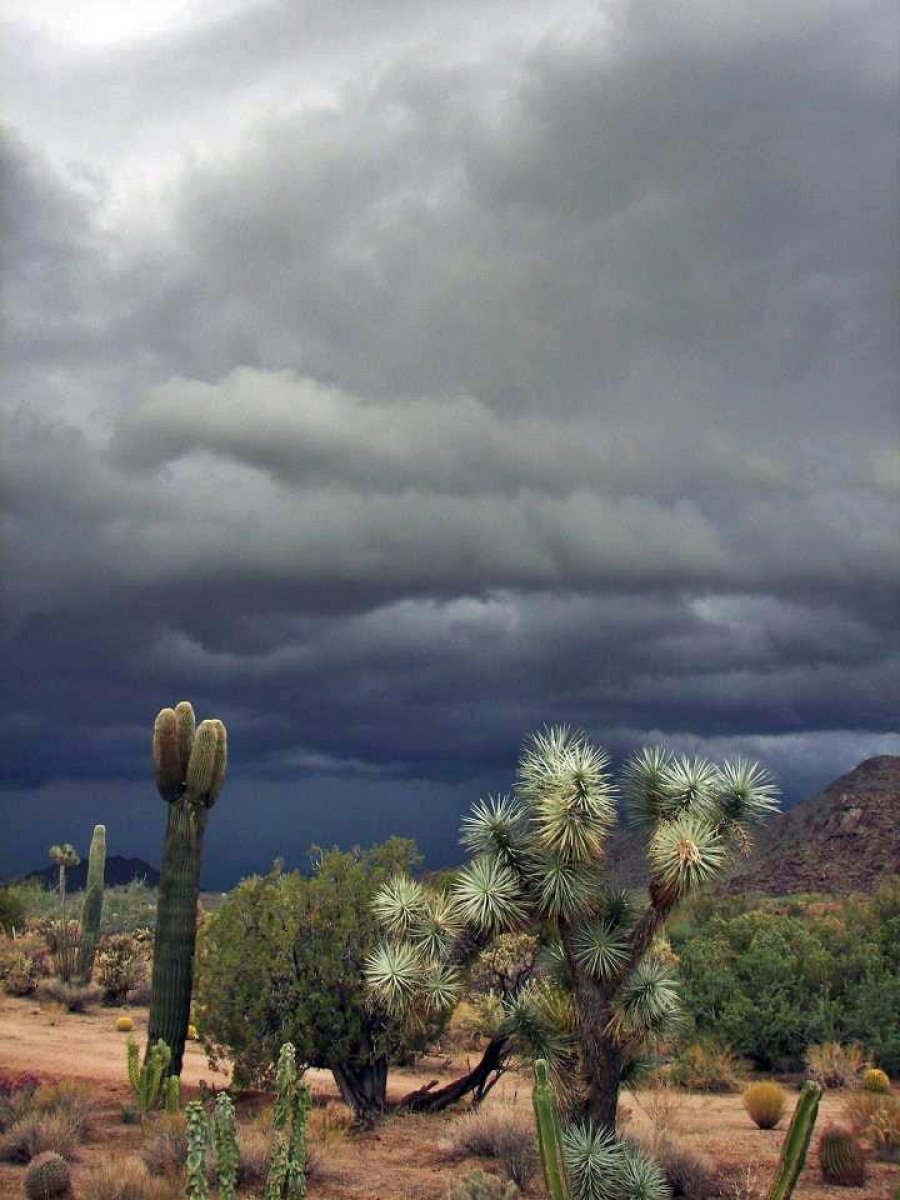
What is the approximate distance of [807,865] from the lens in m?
70.6

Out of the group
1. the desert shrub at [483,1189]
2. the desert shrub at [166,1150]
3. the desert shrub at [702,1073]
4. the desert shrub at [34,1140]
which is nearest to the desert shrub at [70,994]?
the desert shrub at [702,1073]

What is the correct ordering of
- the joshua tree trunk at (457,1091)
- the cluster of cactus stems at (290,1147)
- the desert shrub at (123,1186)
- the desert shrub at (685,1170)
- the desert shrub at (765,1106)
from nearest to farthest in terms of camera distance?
the cluster of cactus stems at (290,1147) < the desert shrub at (123,1186) < the desert shrub at (685,1170) < the joshua tree trunk at (457,1091) < the desert shrub at (765,1106)

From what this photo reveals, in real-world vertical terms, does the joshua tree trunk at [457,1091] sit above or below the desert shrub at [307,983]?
below

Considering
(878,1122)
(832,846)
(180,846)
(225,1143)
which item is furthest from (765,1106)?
(832,846)

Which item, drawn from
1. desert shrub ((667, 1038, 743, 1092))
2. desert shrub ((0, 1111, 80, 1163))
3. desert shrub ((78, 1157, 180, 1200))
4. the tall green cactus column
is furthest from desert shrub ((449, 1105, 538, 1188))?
desert shrub ((667, 1038, 743, 1092))

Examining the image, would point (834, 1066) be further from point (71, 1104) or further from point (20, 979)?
point (20, 979)

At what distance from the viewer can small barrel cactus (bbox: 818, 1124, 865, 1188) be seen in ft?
52.4

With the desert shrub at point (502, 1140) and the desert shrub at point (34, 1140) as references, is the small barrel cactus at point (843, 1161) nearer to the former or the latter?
the desert shrub at point (502, 1140)

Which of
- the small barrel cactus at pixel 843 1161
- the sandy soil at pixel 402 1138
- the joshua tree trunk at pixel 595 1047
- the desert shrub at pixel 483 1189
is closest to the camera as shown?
the desert shrub at pixel 483 1189

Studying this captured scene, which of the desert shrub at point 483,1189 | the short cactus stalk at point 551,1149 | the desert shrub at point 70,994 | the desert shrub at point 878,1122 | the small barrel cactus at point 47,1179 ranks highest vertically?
the short cactus stalk at point 551,1149

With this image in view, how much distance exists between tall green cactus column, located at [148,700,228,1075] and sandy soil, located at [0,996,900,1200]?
1.65 meters

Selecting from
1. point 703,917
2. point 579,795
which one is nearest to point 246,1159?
point 579,795

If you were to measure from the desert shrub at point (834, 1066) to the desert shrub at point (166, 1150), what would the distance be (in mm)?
13863

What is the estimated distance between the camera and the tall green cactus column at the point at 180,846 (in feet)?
67.7
